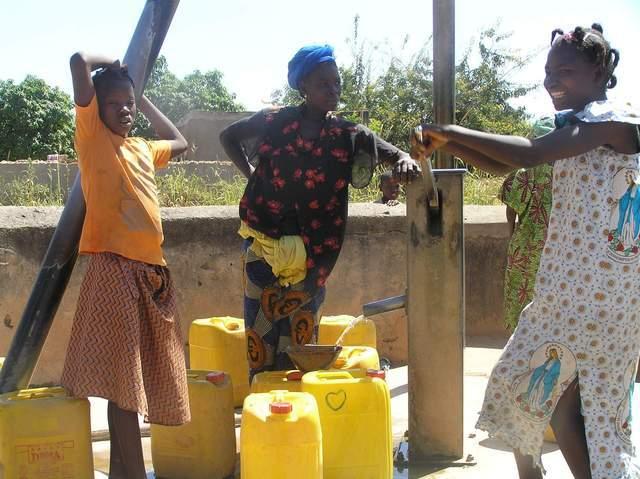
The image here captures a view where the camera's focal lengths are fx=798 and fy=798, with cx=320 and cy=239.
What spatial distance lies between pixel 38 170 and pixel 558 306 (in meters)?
9.58

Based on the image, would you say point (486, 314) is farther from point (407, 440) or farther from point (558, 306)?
point (558, 306)

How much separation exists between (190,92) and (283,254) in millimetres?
32375

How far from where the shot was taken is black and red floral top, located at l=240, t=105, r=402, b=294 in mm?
3250

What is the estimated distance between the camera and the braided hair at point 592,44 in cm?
225

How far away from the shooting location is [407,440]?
11.0ft

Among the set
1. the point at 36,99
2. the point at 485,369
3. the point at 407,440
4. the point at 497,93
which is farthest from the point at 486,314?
the point at 36,99

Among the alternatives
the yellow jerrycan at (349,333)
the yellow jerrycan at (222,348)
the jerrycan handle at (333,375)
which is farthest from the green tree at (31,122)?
the jerrycan handle at (333,375)

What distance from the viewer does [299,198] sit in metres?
3.25

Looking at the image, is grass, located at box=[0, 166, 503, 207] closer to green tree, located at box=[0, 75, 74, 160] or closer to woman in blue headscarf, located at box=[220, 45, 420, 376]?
woman in blue headscarf, located at box=[220, 45, 420, 376]

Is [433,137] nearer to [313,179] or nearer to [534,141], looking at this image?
[534,141]

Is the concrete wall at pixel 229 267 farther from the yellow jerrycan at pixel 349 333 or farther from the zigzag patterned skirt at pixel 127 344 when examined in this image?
the zigzag patterned skirt at pixel 127 344

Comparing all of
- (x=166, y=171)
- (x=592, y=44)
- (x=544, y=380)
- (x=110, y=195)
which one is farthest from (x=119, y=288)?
(x=166, y=171)

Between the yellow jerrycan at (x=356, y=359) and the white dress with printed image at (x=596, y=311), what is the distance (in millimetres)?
1024

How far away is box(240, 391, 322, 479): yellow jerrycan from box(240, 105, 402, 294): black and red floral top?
0.91 metres
